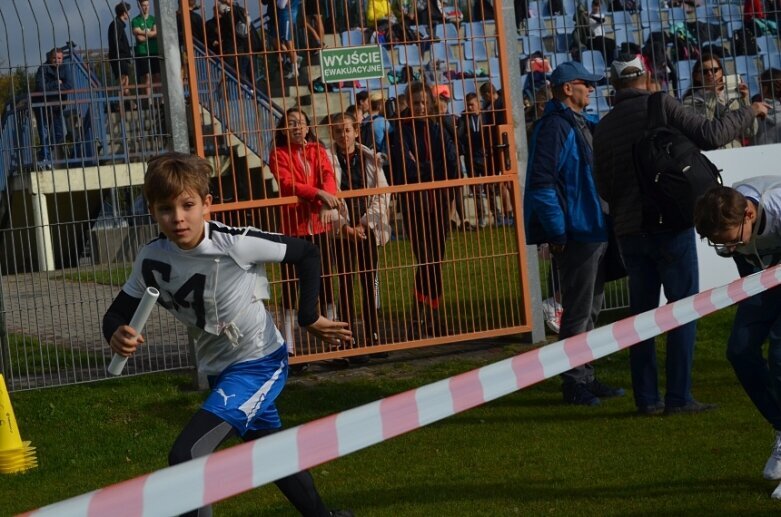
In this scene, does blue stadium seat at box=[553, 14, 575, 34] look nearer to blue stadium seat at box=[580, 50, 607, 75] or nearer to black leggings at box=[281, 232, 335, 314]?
blue stadium seat at box=[580, 50, 607, 75]

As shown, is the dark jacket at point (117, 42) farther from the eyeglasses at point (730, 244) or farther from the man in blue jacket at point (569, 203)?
the eyeglasses at point (730, 244)

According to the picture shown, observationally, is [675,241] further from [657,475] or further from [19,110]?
[19,110]

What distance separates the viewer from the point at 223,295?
5.26m

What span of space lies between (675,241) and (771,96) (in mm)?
4872

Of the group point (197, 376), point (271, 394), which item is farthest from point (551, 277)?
point (271, 394)

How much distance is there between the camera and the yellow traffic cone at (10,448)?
805 centimetres

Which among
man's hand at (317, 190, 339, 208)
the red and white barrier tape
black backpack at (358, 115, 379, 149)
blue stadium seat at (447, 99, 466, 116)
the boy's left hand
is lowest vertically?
the red and white barrier tape

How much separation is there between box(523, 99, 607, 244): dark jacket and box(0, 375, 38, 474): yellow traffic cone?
3499 millimetres

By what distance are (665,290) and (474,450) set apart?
1.48 m

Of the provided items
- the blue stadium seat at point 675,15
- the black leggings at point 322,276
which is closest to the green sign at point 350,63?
the black leggings at point 322,276

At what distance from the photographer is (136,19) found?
380 inches

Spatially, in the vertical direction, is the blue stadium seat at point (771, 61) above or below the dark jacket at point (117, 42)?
below

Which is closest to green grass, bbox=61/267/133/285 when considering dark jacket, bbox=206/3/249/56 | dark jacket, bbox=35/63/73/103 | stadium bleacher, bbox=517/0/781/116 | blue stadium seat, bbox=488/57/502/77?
dark jacket, bbox=35/63/73/103

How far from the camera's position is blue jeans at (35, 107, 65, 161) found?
9.32 m
